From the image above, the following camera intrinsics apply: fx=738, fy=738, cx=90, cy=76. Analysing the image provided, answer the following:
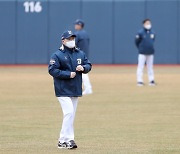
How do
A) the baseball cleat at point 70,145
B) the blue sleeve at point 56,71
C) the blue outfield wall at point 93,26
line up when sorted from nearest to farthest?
1. the blue sleeve at point 56,71
2. the baseball cleat at point 70,145
3. the blue outfield wall at point 93,26

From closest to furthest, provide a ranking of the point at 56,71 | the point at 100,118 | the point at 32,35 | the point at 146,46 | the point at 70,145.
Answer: the point at 56,71
the point at 70,145
the point at 100,118
the point at 146,46
the point at 32,35

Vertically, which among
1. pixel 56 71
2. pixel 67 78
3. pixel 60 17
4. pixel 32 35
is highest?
pixel 56 71

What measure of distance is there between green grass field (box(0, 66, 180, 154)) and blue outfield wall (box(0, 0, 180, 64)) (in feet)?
32.6

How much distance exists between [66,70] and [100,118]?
179 inches

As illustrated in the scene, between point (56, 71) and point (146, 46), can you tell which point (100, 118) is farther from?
point (146, 46)

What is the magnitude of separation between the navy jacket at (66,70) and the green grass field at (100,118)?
94cm

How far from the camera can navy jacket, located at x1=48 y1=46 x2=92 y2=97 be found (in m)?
11.6

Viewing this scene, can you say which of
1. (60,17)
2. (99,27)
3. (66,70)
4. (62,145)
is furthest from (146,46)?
(62,145)

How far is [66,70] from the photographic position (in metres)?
11.8

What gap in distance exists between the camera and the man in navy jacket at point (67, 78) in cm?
1159

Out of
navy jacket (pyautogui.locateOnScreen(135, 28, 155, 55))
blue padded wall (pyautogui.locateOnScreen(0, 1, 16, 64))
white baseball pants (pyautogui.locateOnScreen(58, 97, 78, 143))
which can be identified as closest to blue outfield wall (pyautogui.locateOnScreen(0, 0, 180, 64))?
blue padded wall (pyautogui.locateOnScreen(0, 1, 16, 64))

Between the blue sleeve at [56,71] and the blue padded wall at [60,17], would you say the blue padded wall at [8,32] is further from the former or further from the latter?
the blue sleeve at [56,71]

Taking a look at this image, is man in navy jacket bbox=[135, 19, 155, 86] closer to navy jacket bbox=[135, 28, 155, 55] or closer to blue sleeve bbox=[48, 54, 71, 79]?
navy jacket bbox=[135, 28, 155, 55]

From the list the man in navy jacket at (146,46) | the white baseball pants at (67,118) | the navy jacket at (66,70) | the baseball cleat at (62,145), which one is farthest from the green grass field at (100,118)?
the navy jacket at (66,70)
